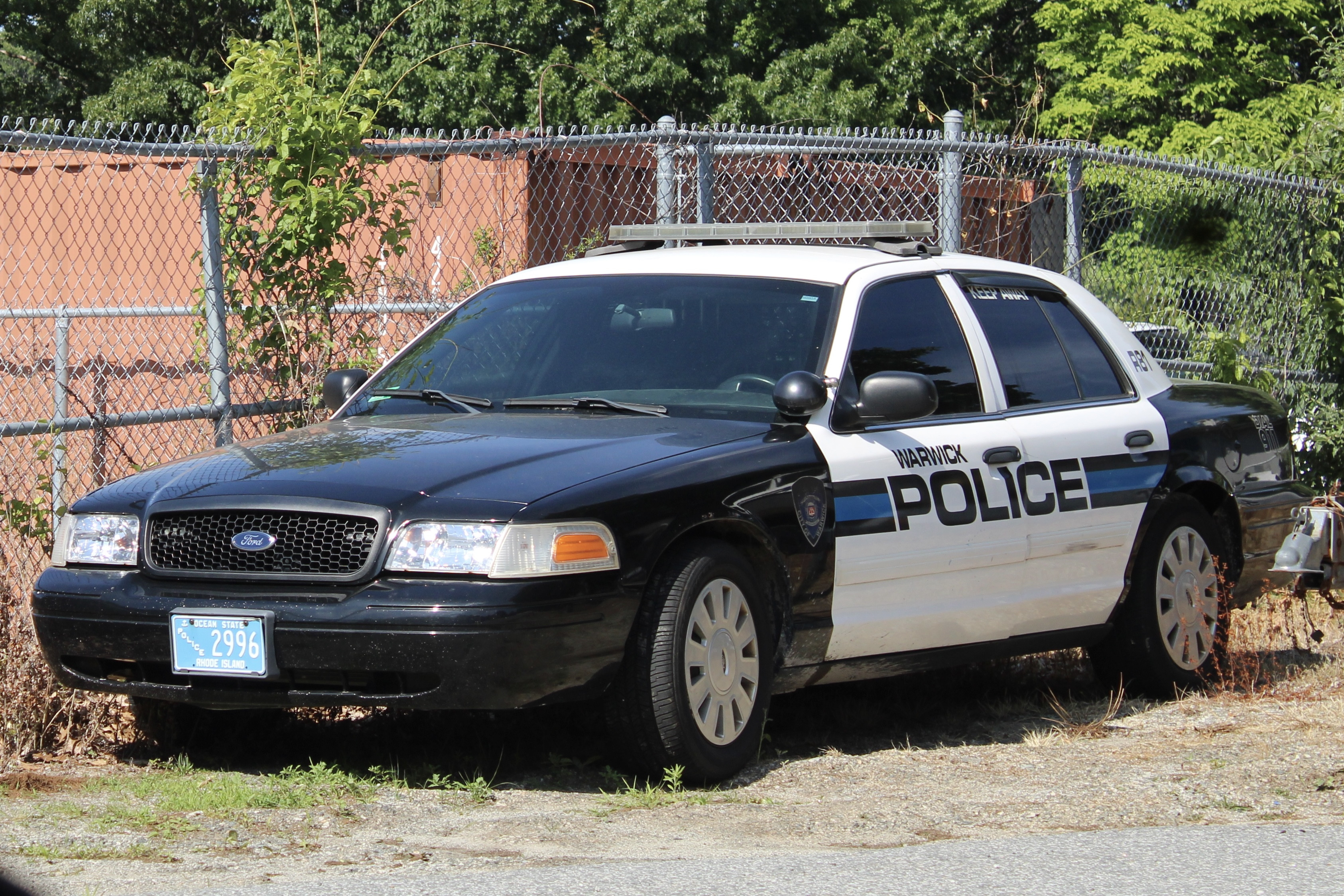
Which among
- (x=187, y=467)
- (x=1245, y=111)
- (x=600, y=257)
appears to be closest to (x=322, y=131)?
(x=600, y=257)

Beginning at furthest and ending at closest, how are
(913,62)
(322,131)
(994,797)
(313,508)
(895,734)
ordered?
(913,62) < (322,131) < (895,734) < (994,797) < (313,508)

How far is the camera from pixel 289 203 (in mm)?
7387

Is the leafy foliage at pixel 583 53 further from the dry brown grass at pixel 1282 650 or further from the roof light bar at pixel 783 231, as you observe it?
the roof light bar at pixel 783 231

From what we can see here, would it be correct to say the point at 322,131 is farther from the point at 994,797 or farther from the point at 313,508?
the point at 994,797

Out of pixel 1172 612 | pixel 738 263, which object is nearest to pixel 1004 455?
pixel 738 263

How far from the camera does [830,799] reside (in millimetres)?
4988

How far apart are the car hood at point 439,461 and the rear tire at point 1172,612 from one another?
2009 mm

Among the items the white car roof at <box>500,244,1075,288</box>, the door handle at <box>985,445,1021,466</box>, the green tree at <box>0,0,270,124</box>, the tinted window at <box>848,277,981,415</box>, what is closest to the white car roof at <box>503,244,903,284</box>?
the white car roof at <box>500,244,1075,288</box>

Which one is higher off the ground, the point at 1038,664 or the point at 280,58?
the point at 280,58

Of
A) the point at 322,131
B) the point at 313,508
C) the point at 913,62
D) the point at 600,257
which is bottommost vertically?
the point at 313,508

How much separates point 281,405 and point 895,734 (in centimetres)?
299

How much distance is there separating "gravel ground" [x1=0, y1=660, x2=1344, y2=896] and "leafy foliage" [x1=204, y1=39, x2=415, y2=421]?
217cm

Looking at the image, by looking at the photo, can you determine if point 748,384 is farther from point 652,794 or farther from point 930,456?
point 652,794

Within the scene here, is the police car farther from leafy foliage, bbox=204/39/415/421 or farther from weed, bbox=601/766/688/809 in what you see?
leafy foliage, bbox=204/39/415/421
